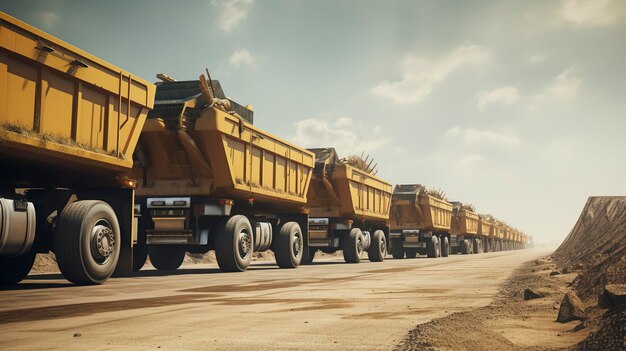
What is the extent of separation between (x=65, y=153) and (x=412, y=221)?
80.5 ft

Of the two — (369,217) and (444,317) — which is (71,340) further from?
(369,217)

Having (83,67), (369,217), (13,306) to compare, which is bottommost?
(13,306)

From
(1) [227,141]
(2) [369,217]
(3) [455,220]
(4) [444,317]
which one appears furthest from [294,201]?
(3) [455,220]

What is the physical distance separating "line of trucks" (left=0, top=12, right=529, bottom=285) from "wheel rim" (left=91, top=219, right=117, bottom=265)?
17 millimetres

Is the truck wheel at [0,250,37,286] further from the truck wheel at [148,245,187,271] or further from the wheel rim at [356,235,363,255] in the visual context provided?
the wheel rim at [356,235,363,255]

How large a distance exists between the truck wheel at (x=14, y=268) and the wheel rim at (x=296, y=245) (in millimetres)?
7854

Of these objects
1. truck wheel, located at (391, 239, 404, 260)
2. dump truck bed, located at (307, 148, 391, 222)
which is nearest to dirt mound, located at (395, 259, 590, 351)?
dump truck bed, located at (307, 148, 391, 222)

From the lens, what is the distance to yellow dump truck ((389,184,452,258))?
101 feet

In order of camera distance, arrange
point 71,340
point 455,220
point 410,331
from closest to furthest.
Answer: point 71,340
point 410,331
point 455,220

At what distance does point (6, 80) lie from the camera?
7.85 m

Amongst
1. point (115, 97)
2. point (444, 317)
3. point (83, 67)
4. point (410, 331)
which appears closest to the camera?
point (410, 331)

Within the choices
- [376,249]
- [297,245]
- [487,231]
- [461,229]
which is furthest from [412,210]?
[487,231]

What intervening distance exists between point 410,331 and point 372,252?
65.1 ft

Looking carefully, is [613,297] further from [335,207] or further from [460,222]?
[460,222]
